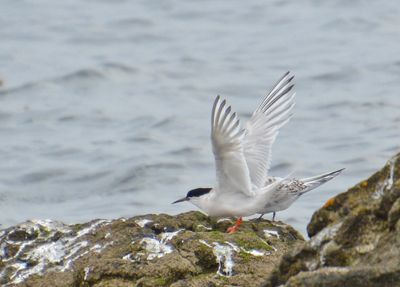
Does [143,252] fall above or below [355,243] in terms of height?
below

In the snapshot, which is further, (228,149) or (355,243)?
(228,149)

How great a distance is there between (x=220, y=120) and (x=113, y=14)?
1464 centimetres

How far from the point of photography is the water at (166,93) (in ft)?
45.6

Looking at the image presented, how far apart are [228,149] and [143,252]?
156 centimetres

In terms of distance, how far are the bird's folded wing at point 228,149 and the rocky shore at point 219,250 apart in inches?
20.1

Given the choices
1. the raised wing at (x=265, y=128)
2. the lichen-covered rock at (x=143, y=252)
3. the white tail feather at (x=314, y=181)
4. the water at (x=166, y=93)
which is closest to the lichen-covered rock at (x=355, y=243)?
the lichen-covered rock at (x=143, y=252)

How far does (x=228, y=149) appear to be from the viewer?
7695mm

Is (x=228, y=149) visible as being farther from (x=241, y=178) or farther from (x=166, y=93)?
(x=166, y=93)

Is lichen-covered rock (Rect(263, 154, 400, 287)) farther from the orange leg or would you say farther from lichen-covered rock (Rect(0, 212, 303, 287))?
the orange leg

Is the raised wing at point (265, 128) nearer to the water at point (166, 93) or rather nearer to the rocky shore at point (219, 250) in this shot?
the rocky shore at point (219, 250)

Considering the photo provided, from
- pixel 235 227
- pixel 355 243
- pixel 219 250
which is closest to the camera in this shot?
pixel 355 243

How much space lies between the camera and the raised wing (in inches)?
338

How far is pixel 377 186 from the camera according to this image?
16.9 ft

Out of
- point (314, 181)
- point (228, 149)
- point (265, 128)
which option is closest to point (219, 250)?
point (228, 149)
